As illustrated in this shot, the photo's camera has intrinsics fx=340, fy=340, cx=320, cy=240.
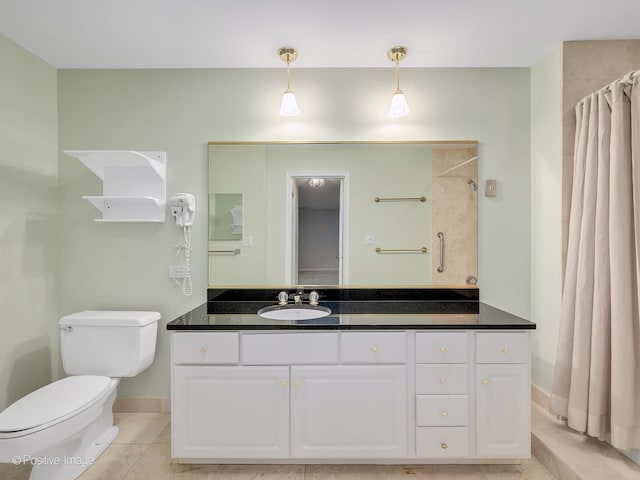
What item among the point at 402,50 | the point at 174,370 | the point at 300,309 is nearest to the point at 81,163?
the point at 174,370

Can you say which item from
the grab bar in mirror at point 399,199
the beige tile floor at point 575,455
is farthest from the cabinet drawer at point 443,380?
the grab bar in mirror at point 399,199

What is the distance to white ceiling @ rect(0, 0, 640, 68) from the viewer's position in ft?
5.48

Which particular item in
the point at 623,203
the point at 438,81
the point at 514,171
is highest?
the point at 438,81

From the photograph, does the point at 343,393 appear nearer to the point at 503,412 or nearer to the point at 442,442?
the point at 442,442

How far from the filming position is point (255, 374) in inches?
66.1

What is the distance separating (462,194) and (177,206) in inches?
73.1

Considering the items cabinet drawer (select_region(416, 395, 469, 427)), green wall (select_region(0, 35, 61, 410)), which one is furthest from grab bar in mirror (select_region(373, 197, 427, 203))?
green wall (select_region(0, 35, 61, 410))

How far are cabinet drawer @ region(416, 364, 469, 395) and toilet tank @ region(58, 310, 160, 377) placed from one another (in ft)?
5.26

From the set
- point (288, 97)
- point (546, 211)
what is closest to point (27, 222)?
point (288, 97)

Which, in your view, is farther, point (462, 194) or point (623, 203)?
point (462, 194)

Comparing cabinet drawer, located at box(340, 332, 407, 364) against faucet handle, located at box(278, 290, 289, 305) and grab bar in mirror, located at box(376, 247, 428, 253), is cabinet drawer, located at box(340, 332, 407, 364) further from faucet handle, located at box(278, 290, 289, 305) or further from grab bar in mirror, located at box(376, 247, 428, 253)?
grab bar in mirror, located at box(376, 247, 428, 253)

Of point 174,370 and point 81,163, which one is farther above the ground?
point 81,163

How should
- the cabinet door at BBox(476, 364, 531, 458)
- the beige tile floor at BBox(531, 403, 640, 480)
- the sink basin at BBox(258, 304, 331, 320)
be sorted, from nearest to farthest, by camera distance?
the beige tile floor at BBox(531, 403, 640, 480), the cabinet door at BBox(476, 364, 531, 458), the sink basin at BBox(258, 304, 331, 320)

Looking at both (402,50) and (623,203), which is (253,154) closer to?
(402,50)
